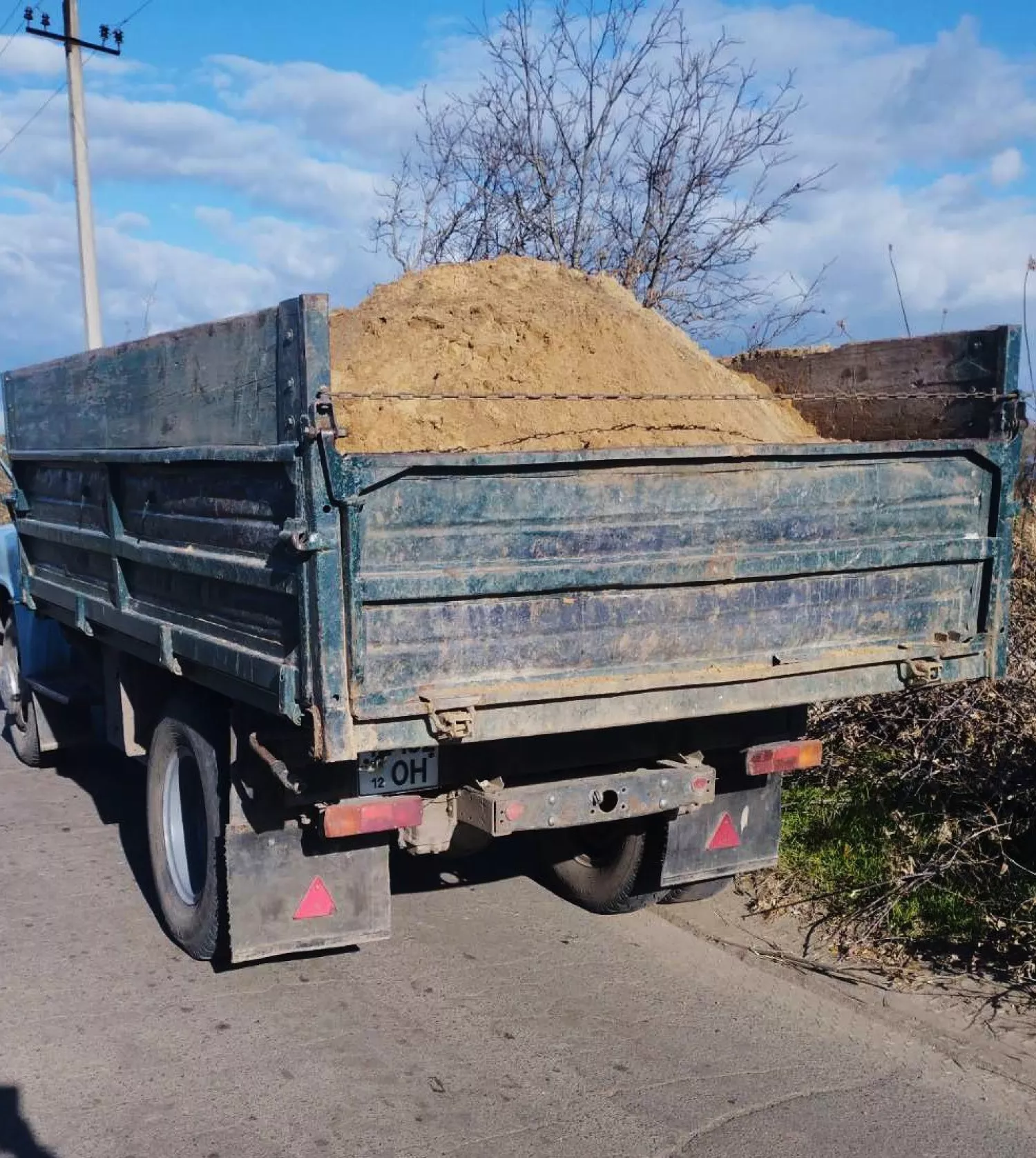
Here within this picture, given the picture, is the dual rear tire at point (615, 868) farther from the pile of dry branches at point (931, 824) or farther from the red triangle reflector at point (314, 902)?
the red triangle reflector at point (314, 902)

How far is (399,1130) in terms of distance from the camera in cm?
344

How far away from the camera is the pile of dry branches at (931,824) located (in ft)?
15.4

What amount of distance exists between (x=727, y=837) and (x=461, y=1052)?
138 centimetres

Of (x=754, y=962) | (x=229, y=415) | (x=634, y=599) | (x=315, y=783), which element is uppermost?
(x=229, y=415)

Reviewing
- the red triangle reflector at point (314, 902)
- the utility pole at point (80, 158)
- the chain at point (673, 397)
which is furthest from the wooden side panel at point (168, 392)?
the utility pole at point (80, 158)

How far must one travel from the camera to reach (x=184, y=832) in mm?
4840

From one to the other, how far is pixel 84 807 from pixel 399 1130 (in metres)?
3.93

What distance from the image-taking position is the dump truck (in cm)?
340

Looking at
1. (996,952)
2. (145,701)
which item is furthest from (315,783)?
(996,952)

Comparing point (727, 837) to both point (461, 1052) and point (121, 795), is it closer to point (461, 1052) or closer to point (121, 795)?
point (461, 1052)

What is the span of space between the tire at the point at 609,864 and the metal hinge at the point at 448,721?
150 cm

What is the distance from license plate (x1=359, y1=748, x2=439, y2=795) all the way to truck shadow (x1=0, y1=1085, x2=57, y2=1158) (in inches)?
50.9

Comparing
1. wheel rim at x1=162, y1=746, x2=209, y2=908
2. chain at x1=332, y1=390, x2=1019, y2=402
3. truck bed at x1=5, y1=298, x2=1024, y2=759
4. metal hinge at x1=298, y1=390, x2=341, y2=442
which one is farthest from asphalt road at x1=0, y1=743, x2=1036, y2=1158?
chain at x1=332, y1=390, x2=1019, y2=402

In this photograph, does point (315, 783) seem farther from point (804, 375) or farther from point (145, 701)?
point (804, 375)
